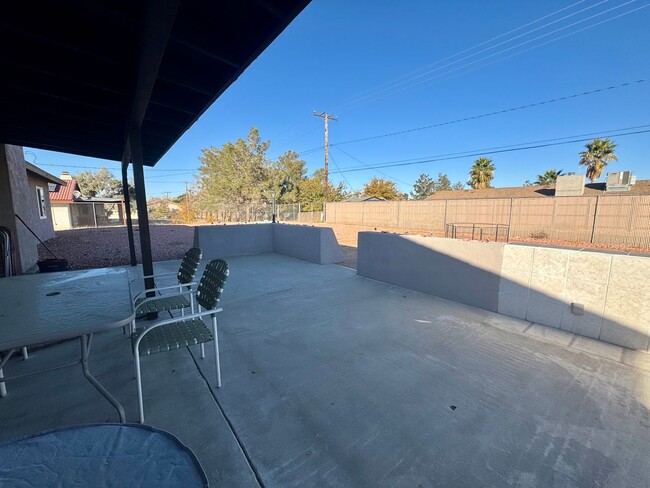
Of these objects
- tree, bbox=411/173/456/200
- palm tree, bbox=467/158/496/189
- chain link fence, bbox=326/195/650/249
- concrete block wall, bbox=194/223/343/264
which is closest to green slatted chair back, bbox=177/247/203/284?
concrete block wall, bbox=194/223/343/264

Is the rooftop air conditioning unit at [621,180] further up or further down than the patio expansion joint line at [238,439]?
further up

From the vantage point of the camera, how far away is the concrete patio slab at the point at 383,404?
134 centimetres

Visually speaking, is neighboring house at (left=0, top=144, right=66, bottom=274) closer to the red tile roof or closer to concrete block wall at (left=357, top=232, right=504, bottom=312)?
concrete block wall at (left=357, top=232, right=504, bottom=312)

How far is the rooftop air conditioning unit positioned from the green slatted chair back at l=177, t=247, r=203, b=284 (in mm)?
18693

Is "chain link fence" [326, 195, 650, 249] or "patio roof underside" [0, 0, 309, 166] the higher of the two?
"patio roof underside" [0, 0, 309, 166]

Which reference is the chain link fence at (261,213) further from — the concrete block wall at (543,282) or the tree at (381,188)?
the concrete block wall at (543,282)

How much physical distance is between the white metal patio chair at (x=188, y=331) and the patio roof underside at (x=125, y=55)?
159cm

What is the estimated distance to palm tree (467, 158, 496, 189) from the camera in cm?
2216

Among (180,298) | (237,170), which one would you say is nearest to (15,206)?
(180,298)

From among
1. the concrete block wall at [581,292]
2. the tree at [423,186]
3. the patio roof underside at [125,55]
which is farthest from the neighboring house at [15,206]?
the tree at [423,186]

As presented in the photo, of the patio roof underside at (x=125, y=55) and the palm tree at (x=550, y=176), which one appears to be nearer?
the patio roof underside at (x=125, y=55)

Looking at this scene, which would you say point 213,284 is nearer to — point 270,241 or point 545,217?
point 270,241

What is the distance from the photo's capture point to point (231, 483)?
126 centimetres

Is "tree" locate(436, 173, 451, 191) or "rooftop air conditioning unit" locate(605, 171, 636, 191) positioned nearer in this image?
"rooftop air conditioning unit" locate(605, 171, 636, 191)
